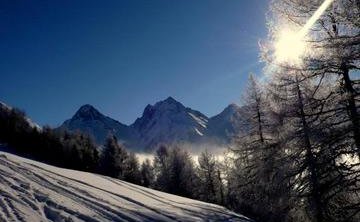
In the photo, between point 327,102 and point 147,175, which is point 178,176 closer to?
point 147,175

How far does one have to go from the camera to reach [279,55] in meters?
13.9

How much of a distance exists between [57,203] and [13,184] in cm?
333

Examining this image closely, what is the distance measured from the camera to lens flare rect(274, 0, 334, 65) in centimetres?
1237

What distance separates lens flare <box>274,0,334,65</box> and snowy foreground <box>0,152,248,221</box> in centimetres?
956

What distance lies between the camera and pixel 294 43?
13297 mm

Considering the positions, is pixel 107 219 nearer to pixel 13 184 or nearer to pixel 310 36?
pixel 13 184

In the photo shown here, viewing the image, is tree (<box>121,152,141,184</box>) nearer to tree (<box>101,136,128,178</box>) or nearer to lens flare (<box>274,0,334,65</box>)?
tree (<box>101,136,128,178</box>)

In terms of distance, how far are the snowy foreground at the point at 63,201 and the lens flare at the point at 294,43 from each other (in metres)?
Answer: 9.56

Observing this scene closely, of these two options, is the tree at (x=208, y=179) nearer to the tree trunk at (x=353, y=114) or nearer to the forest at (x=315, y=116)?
the forest at (x=315, y=116)

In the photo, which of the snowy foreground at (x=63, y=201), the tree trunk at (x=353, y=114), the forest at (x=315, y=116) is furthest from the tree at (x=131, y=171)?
the tree trunk at (x=353, y=114)

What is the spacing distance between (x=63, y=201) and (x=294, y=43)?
11.6 m

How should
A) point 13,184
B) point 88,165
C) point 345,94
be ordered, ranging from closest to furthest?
point 345,94, point 13,184, point 88,165

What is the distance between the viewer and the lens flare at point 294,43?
12.4 metres

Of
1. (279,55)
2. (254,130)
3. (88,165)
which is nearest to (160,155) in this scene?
(88,165)
